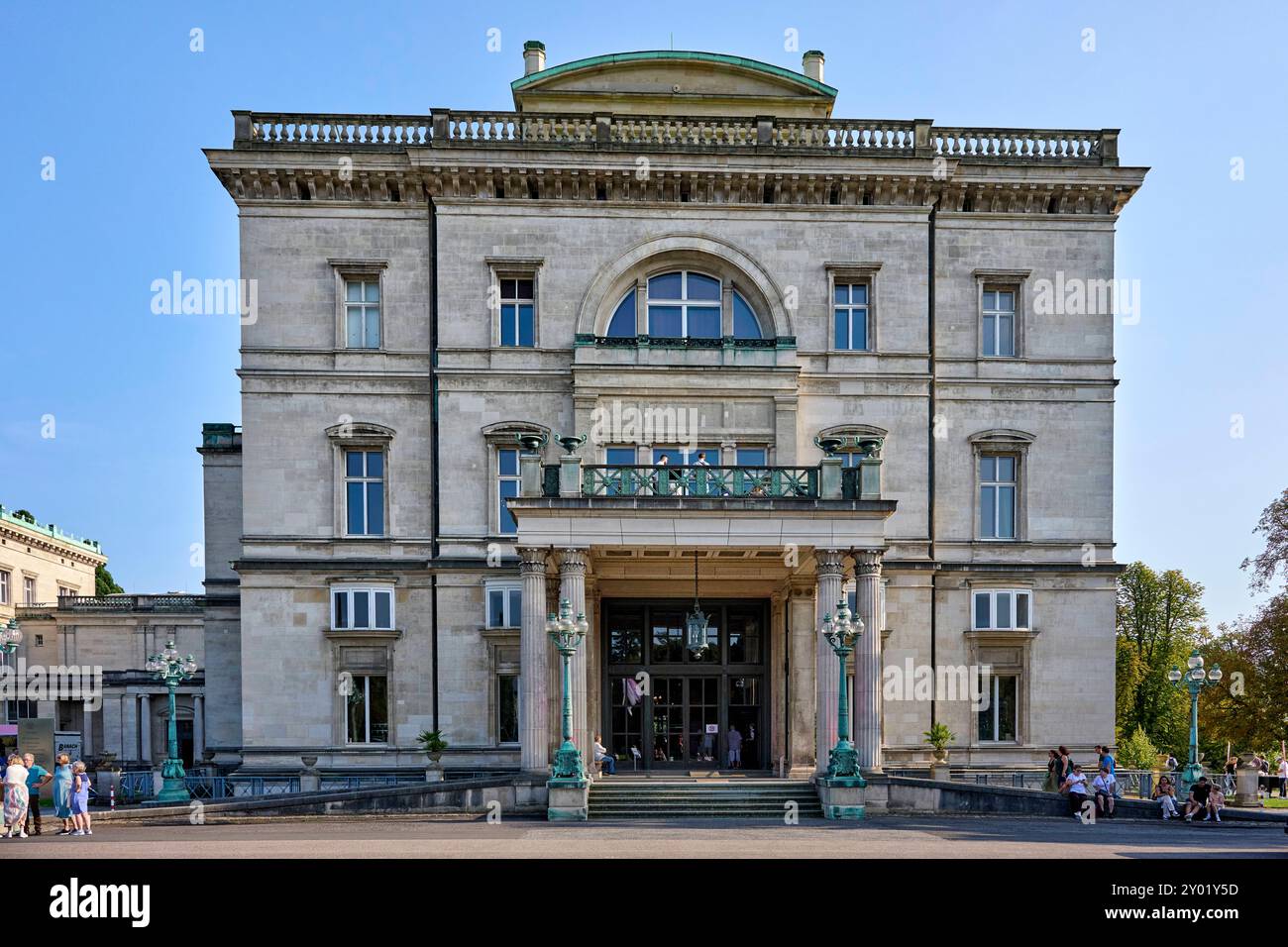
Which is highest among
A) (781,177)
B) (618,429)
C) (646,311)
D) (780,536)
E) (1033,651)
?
(781,177)

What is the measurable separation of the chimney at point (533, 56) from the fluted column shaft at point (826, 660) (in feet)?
65.5

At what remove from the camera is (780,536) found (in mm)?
25484

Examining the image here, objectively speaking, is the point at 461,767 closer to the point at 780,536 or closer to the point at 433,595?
the point at 433,595

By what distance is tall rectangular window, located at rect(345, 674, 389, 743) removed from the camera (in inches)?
1187

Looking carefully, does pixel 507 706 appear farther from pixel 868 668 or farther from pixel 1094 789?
pixel 1094 789

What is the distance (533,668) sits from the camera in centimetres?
2508

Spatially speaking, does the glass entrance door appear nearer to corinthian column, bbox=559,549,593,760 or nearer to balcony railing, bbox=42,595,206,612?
corinthian column, bbox=559,549,593,760

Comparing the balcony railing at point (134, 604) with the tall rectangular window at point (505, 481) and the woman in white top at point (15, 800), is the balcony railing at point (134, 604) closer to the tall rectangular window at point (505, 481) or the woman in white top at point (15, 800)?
the tall rectangular window at point (505, 481)

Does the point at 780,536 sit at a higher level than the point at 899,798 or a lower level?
higher

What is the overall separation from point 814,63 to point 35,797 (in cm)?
3087

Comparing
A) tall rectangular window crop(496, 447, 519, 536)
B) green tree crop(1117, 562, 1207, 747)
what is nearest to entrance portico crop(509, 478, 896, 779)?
tall rectangular window crop(496, 447, 519, 536)
